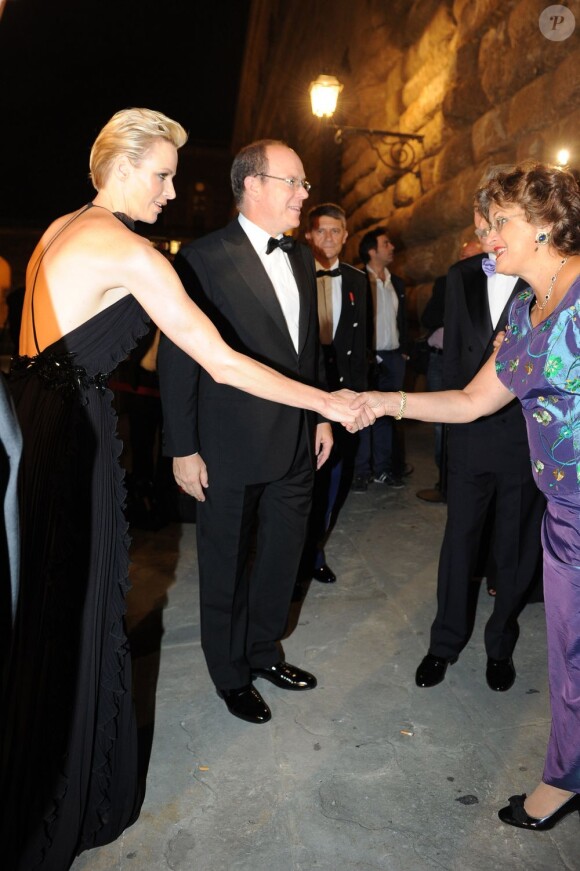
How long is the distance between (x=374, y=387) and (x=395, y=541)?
6.02 ft

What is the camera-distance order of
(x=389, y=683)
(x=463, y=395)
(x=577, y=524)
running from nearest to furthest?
(x=577, y=524) → (x=463, y=395) → (x=389, y=683)

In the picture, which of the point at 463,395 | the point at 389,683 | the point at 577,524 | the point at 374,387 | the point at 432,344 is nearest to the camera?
the point at 577,524

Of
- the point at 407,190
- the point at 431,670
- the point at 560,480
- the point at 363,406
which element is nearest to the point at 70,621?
the point at 363,406

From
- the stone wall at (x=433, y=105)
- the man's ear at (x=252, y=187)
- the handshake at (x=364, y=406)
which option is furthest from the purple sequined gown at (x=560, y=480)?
the stone wall at (x=433, y=105)

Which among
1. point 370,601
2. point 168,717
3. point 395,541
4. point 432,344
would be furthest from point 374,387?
point 168,717

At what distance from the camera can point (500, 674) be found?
242 cm

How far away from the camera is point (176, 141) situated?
5.74ft

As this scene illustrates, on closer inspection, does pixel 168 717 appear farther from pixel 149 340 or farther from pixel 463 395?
pixel 149 340

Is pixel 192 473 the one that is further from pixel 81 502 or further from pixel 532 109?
pixel 532 109

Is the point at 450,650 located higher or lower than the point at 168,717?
higher

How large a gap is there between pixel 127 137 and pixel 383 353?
4058 mm

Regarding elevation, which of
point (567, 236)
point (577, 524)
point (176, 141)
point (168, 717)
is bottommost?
point (168, 717)

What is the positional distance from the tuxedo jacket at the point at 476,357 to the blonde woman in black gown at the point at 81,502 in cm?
109

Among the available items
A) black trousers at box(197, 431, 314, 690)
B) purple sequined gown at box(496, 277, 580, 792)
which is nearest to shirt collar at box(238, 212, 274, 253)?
black trousers at box(197, 431, 314, 690)
